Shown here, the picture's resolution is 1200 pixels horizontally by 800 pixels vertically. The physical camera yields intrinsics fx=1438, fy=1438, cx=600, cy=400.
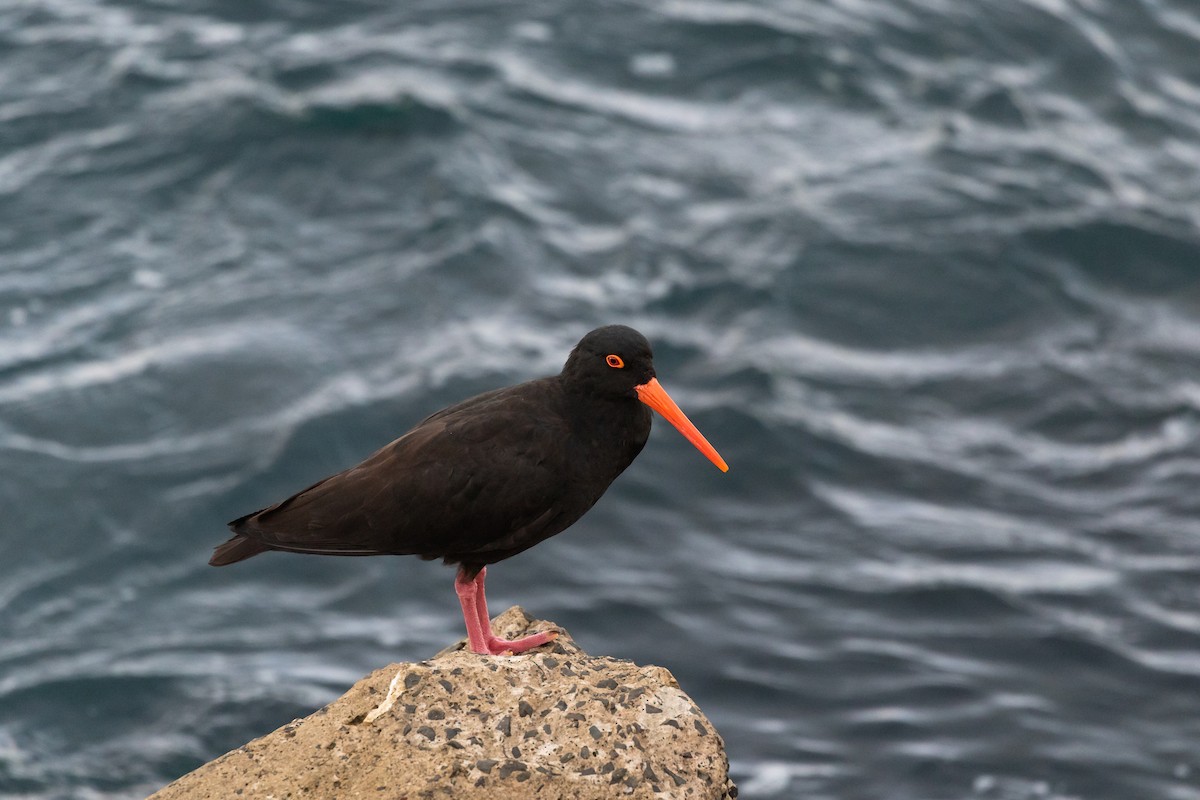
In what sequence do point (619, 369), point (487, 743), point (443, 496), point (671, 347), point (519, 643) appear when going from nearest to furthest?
point (487, 743) → point (519, 643) → point (443, 496) → point (619, 369) → point (671, 347)

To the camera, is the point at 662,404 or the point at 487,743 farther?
the point at 662,404

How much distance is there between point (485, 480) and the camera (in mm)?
7312

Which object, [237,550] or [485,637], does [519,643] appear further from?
[237,550]

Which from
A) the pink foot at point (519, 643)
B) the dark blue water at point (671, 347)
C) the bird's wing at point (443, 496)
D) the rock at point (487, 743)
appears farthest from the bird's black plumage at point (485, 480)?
the dark blue water at point (671, 347)

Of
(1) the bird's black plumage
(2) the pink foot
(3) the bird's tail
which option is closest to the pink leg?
(2) the pink foot

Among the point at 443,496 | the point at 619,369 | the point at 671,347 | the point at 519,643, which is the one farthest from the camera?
the point at 671,347

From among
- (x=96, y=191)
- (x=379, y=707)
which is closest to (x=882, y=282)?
(x=96, y=191)

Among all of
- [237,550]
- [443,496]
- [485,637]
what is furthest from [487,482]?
[237,550]

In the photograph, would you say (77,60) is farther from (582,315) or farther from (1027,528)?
(1027,528)

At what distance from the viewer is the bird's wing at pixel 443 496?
7340mm

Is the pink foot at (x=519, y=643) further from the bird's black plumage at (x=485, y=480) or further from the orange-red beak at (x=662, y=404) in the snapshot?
the orange-red beak at (x=662, y=404)

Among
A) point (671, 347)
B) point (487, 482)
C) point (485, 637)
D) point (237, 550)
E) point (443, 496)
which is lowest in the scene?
point (671, 347)

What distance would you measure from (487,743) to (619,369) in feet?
8.36

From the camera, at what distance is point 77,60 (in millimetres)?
20984
